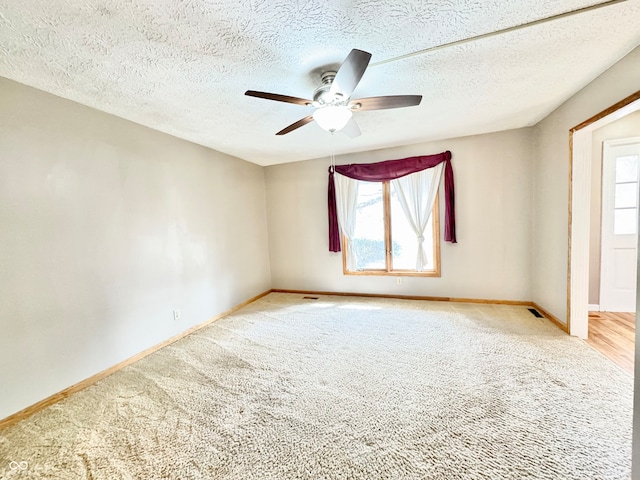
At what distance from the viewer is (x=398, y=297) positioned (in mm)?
4285

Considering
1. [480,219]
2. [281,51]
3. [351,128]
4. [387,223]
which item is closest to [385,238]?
[387,223]

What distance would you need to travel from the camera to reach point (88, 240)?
2.32 m

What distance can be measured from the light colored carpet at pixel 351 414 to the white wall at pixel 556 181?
1.92ft

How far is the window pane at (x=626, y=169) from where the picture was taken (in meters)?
3.21

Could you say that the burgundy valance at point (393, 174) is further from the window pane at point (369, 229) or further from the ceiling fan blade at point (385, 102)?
the ceiling fan blade at point (385, 102)

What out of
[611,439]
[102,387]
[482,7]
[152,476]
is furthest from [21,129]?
[611,439]

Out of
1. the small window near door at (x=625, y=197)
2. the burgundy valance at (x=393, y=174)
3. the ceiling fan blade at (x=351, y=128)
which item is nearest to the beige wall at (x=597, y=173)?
the small window near door at (x=625, y=197)

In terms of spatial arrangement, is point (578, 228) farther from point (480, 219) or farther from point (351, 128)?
point (351, 128)

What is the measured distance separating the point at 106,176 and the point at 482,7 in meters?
3.11

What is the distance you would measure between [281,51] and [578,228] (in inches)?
124

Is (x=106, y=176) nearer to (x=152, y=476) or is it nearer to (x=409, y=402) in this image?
(x=152, y=476)

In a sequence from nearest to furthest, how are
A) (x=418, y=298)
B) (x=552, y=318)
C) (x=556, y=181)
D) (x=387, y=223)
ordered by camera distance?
(x=556, y=181) < (x=552, y=318) < (x=418, y=298) < (x=387, y=223)

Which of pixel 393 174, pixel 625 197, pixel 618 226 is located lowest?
pixel 618 226

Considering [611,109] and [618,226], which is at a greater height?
[611,109]
